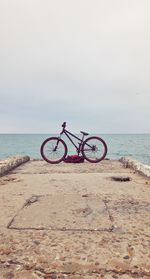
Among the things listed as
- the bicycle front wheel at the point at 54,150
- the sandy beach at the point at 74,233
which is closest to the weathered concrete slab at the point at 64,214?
the sandy beach at the point at 74,233

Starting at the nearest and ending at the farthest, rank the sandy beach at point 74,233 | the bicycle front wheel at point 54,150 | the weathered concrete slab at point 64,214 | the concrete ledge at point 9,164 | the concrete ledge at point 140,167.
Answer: the sandy beach at point 74,233 → the weathered concrete slab at point 64,214 → the concrete ledge at point 140,167 → the concrete ledge at point 9,164 → the bicycle front wheel at point 54,150

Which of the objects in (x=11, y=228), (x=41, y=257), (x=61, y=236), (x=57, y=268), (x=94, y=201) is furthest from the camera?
(x=94, y=201)

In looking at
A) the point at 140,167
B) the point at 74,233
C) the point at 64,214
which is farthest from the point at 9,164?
the point at 74,233

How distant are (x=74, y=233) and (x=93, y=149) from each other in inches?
254

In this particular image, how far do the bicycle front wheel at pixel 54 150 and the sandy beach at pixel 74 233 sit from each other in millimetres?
4397

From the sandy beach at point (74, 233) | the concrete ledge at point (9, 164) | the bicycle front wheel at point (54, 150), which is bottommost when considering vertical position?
the sandy beach at point (74, 233)

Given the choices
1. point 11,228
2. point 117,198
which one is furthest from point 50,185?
point 11,228

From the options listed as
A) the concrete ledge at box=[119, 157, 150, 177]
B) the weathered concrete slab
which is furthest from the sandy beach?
the concrete ledge at box=[119, 157, 150, 177]

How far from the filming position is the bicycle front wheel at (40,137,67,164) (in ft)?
29.6

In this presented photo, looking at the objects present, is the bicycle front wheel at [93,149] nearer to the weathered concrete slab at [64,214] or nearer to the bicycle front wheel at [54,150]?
the bicycle front wheel at [54,150]

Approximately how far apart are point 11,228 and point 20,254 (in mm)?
594

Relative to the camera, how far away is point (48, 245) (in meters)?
2.38

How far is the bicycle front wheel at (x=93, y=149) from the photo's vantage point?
908cm

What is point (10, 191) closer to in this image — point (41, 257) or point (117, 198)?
point (117, 198)
